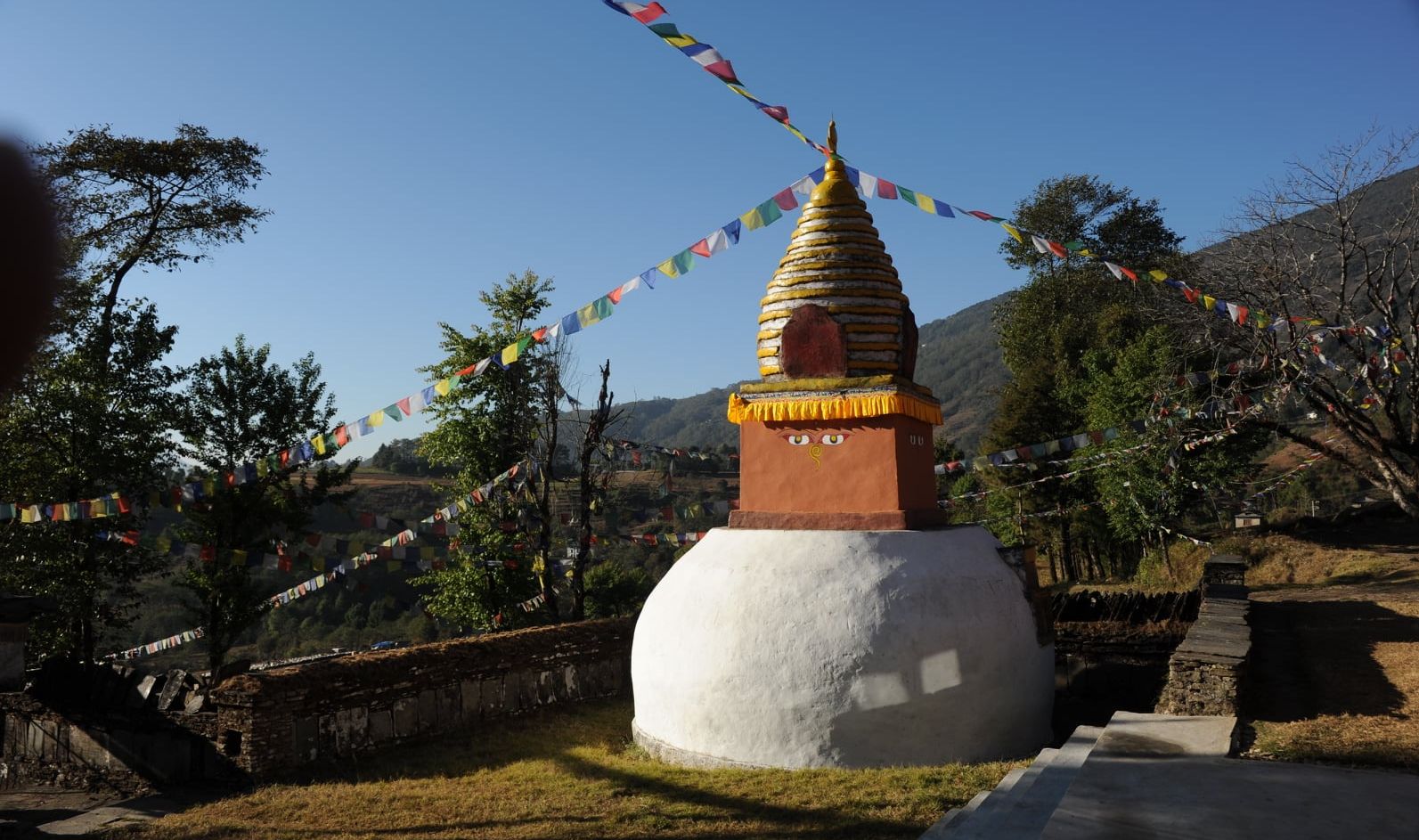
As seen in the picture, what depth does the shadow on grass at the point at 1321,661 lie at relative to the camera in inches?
372

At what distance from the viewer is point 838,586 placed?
10.5m

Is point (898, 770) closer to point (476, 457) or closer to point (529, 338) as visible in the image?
point (529, 338)

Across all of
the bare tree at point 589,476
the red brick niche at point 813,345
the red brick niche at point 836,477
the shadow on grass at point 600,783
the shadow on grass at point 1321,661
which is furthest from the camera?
the bare tree at point 589,476

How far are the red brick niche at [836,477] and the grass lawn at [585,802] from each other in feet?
9.79

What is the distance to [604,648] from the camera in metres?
16.0

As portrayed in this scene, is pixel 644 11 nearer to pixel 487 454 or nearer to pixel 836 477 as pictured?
pixel 836 477

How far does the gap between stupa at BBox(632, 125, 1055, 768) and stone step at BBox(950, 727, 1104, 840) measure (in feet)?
6.42

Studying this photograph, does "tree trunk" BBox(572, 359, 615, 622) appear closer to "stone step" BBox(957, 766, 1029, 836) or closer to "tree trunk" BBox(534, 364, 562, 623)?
"tree trunk" BBox(534, 364, 562, 623)

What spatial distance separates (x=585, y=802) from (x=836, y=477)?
472cm

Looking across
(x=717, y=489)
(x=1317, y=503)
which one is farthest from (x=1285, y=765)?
(x=717, y=489)

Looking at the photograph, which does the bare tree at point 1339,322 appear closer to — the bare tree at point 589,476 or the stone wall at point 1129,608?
the stone wall at point 1129,608

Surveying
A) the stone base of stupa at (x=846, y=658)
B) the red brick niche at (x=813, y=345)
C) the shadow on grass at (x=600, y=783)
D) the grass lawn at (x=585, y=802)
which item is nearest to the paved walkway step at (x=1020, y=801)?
the grass lawn at (x=585, y=802)

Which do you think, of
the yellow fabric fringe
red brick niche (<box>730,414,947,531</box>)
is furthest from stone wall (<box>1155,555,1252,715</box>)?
the yellow fabric fringe

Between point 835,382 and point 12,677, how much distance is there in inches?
405
